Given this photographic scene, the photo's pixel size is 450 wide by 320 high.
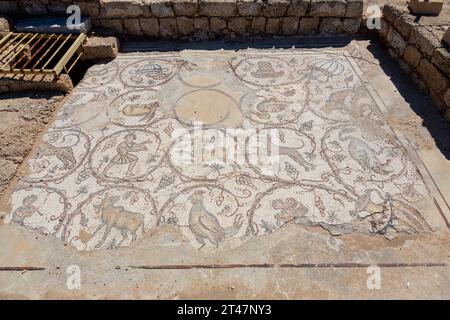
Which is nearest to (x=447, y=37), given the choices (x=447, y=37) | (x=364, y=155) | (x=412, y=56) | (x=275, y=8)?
(x=447, y=37)

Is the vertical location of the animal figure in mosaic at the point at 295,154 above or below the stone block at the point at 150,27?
below

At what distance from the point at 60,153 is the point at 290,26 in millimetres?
3763

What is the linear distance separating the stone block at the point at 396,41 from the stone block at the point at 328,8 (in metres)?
0.76

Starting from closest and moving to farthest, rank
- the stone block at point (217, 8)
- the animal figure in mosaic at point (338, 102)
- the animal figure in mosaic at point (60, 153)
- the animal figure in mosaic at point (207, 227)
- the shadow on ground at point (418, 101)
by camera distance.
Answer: the animal figure in mosaic at point (207, 227) → the animal figure in mosaic at point (60, 153) → the shadow on ground at point (418, 101) → the animal figure in mosaic at point (338, 102) → the stone block at point (217, 8)

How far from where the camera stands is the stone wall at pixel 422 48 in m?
3.57

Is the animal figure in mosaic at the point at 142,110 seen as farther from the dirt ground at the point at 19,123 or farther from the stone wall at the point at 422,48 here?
the stone wall at the point at 422,48

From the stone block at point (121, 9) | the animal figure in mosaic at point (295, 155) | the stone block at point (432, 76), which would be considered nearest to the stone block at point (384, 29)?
the stone block at point (432, 76)

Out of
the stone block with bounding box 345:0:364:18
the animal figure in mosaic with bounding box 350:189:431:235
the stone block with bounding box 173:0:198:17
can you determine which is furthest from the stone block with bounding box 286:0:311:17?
the animal figure in mosaic with bounding box 350:189:431:235

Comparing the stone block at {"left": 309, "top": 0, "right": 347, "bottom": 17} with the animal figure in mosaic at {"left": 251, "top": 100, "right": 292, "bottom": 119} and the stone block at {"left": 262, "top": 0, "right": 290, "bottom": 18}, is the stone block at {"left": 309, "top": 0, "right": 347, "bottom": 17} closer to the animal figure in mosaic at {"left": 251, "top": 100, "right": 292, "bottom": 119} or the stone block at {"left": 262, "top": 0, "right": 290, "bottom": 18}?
the stone block at {"left": 262, "top": 0, "right": 290, "bottom": 18}

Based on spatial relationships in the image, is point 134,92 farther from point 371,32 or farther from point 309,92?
point 371,32

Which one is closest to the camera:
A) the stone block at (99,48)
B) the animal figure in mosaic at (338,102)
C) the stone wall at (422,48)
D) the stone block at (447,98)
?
the stone block at (447,98)

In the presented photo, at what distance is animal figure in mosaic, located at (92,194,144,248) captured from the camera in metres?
2.61

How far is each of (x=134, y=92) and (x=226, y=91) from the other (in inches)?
45.7

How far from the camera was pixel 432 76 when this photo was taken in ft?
12.2
